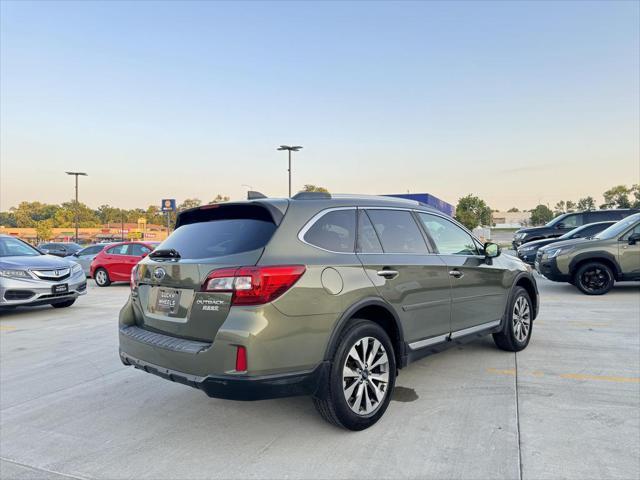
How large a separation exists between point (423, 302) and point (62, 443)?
3006 millimetres

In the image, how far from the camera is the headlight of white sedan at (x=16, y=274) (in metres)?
7.78

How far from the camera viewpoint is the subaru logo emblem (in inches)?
131

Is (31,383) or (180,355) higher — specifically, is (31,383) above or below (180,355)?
below

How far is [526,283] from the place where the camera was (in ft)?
18.2

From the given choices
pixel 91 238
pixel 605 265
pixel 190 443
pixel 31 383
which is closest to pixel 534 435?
pixel 190 443

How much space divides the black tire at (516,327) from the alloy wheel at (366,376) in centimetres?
228

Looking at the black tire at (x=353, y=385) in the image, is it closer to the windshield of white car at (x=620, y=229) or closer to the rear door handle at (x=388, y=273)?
the rear door handle at (x=388, y=273)

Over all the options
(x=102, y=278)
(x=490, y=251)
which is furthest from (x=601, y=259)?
(x=102, y=278)

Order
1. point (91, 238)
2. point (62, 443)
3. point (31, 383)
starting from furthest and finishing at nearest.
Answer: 1. point (91, 238)
2. point (31, 383)
3. point (62, 443)

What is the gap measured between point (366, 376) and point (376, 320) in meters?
0.47

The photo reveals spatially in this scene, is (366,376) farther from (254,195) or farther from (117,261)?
(117,261)

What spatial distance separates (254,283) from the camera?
111 inches

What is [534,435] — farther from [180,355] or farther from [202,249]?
[202,249]

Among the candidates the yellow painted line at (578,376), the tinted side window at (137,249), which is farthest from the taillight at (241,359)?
the tinted side window at (137,249)
